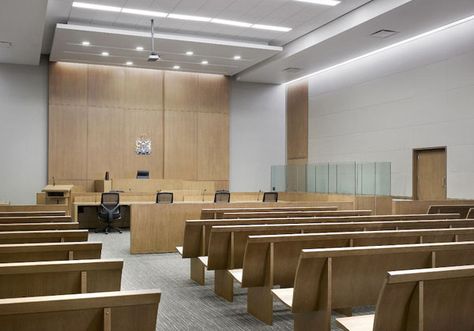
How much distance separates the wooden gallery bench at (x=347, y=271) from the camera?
284 centimetres

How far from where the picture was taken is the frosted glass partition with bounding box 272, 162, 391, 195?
10414mm

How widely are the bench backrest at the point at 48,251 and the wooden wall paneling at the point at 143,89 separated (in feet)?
37.8

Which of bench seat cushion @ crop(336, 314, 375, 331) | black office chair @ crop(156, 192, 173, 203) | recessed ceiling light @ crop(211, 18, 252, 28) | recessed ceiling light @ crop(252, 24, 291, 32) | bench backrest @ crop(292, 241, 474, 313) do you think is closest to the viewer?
bench seat cushion @ crop(336, 314, 375, 331)

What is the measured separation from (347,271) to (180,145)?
39.3 feet

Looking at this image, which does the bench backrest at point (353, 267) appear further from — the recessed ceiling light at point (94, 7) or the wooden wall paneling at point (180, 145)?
the wooden wall paneling at point (180, 145)

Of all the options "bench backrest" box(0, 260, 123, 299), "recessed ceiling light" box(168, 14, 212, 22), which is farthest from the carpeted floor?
"recessed ceiling light" box(168, 14, 212, 22)

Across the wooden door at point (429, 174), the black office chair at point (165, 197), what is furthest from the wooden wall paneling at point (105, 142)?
the wooden door at point (429, 174)

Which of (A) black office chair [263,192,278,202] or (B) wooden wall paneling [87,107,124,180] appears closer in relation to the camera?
(A) black office chair [263,192,278,202]

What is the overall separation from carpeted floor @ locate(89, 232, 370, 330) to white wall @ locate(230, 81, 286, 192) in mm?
8370

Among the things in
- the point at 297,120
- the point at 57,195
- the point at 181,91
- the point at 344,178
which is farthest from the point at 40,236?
the point at 297,120

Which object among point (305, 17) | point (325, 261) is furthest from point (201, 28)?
point (325, 261)

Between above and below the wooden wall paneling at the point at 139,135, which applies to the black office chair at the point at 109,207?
below

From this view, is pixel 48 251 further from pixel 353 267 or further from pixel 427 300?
pixel 427 300

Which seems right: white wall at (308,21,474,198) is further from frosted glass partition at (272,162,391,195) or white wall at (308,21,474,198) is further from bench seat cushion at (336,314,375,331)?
bench seat cushion at (336,314,375,331)
